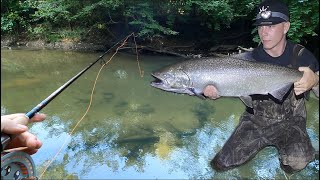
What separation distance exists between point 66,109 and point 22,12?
14.6m

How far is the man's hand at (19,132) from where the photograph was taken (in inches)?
73.0

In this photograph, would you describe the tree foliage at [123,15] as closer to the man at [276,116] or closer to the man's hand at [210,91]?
the man at [276,116]

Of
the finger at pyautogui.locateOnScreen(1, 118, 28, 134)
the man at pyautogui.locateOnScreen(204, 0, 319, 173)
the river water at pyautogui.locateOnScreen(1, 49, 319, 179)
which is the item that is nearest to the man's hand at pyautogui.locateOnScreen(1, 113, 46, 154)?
the finger at pyautogui.locateOnScreen(1, 118, 28, 134)

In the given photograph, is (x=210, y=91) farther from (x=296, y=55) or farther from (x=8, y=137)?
(x=8, y=137)

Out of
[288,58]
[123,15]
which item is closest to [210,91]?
[288,58]

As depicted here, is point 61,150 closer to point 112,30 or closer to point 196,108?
point 196,108

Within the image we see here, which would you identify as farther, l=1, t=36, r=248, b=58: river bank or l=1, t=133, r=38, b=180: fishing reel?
l=1, t=36, r=248, b=58: river bank

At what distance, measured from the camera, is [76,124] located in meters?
7.24

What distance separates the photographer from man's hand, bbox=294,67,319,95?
3439 millimetres

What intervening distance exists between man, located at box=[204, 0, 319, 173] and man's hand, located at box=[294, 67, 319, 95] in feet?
0.16

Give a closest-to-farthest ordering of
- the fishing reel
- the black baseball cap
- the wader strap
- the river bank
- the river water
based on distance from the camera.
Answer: the fishing reel, the black baseball cap, the wader strap, the river water, the river bank

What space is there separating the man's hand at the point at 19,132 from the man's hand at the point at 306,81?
249cm

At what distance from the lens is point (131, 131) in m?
6.85

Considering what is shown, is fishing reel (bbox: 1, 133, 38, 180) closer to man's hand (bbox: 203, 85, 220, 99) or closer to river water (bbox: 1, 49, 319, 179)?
man's hand (bbox: 203, 85, 220, 99)
